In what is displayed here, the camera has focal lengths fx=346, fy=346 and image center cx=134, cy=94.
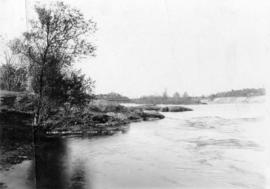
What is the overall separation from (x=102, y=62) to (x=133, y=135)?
0.61 metres

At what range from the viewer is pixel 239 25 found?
96.7 inches

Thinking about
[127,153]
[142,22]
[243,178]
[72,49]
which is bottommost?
[243,178]

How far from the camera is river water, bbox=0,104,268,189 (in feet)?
7.95

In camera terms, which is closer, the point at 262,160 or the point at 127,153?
the point at 262,160

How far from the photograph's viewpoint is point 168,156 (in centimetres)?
253

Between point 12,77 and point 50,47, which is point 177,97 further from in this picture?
point 12,77

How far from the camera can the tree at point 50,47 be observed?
2.69 meters

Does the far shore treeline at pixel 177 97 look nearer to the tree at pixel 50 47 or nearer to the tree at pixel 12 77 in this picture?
the tree at pixel 50 47

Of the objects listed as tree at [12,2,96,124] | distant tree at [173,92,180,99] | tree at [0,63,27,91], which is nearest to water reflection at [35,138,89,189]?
tree at [12,2,96,124]

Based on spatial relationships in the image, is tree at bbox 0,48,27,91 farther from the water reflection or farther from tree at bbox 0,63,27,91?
the water reflection

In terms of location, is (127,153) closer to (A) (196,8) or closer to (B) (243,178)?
(B) (243,178)

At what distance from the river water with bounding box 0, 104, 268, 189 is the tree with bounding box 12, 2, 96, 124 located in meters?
0.42

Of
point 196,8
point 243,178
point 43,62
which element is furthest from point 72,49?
point 243,178

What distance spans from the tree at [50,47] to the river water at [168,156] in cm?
42
